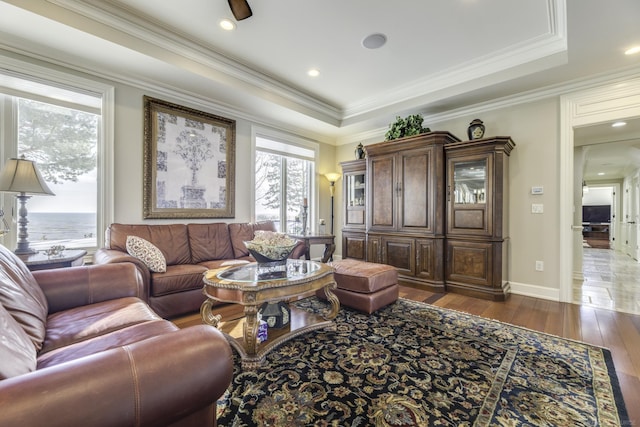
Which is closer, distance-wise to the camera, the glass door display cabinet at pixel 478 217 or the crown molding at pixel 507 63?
the crown molding at pixel 507 63

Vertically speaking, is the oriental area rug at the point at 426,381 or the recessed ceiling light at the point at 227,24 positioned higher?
the recessed ceiling light at the point at 227,24

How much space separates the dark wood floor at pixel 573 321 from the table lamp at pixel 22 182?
142 cm

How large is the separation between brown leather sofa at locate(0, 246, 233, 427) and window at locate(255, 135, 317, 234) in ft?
10.6

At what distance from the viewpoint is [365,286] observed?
2674 millimetres

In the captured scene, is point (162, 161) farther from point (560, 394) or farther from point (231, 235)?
point (560, 394)

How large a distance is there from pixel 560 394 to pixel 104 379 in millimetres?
2190

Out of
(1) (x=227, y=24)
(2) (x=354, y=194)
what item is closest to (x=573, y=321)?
(2) (x=354, y=194)

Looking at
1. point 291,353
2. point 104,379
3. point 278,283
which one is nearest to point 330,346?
point 291,353

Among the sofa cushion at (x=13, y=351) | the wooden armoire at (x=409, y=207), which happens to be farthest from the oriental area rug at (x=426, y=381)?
the wooden armoire at (x=409, y=207)

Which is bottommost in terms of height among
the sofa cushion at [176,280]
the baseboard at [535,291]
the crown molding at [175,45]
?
the baseboard at [535,291]

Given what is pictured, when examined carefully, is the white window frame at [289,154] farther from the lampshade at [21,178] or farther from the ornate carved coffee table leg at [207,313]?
the lampshade at [21,178]

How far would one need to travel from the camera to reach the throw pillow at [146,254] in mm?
2588

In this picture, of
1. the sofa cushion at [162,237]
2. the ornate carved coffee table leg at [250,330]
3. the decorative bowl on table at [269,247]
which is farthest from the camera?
the sofa cushion at [162,237]

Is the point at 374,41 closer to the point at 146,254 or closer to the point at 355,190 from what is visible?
the point at 355,190
